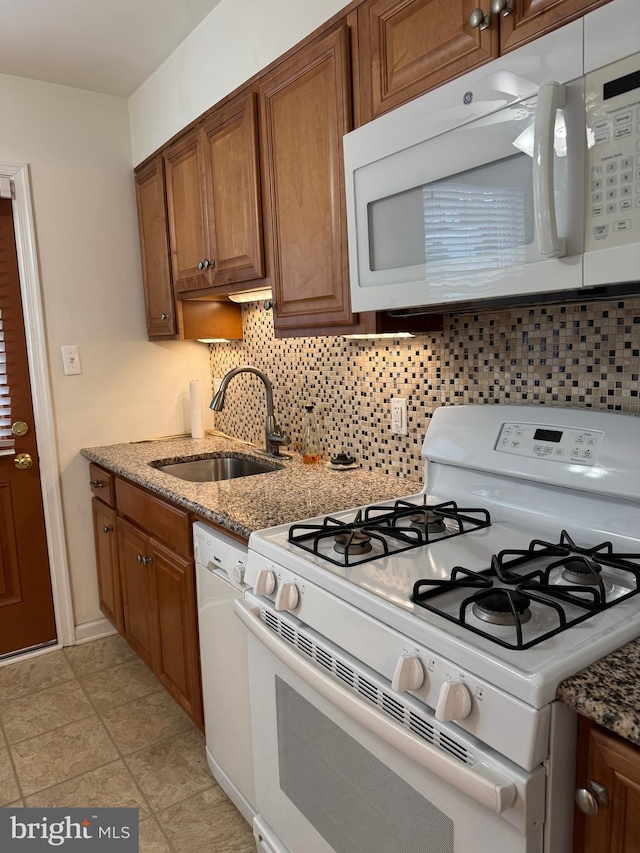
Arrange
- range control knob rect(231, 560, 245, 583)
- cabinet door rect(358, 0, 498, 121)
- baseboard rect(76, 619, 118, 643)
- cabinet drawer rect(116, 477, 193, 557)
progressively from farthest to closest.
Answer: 1. baseboard rect(76, 619, 118, 643)
2. cabinet drawer rect(116, 477, 193, 557)
3. range control knob rect(231, 560, 245, 583)
4. cabinet door rect(358, 0, 498, 121)


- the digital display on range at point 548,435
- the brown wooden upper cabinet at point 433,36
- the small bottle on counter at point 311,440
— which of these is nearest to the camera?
the brown wooden upper cabinet at point 433,36

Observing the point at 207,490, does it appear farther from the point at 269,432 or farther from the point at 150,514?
the point at 269,432

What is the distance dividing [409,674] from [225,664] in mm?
921

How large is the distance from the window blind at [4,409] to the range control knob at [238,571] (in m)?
1.63

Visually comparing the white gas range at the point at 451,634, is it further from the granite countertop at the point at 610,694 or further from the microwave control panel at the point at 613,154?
the microwave control panel at the point at 613,154

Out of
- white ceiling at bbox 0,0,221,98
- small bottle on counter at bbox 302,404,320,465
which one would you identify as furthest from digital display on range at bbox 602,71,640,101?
white ceiling at bbox 0,0,221,98

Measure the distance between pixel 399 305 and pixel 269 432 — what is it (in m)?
1.13

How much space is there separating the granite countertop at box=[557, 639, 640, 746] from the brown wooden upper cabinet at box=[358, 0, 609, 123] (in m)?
1.03

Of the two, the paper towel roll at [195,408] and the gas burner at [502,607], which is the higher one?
the paper towel roll at [195,408]

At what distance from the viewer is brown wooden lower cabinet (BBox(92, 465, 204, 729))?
1947 millimetres

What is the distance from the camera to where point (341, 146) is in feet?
5.25

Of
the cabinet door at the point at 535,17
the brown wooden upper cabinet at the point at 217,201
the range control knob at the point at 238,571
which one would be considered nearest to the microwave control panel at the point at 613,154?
the cabinet door at the point at 535,17

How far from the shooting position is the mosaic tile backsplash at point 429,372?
1356mm

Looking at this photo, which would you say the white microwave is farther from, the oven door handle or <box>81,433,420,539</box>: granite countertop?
the oven door handle
